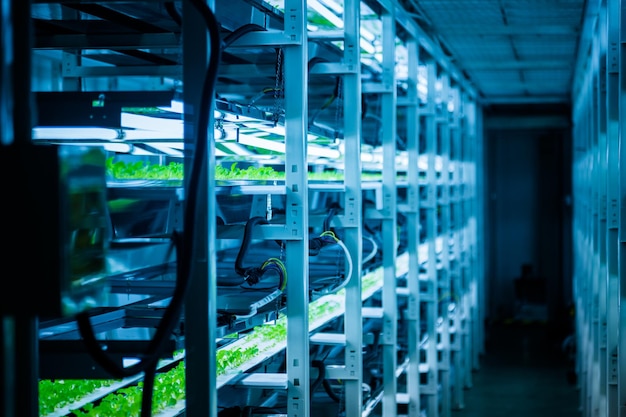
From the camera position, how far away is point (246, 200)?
3.69 metres

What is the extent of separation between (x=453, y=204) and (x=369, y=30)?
3.80 meters

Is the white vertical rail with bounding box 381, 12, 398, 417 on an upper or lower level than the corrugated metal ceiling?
lower

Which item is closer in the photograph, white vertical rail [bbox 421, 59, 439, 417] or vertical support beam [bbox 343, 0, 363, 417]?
vertical support beam [bbox 343, 0, 363, 417]

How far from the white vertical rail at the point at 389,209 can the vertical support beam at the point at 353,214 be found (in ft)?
2.28

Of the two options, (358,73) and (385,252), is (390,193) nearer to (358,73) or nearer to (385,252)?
(385,252)

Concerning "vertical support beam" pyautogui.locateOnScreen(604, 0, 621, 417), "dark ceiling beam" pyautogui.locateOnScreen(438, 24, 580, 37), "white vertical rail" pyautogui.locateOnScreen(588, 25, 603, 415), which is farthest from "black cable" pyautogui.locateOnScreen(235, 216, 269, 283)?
"dark ceiling beam" pyautogui.locateOnScreen(438, 24, 580, 37)

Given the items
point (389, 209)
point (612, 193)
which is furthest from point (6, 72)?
point (389, 209)

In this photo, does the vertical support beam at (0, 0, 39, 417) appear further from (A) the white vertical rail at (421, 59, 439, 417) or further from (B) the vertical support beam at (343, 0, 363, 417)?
(A) the white vertical rail at (421, 59, 439, 417)

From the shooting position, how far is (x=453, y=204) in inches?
380

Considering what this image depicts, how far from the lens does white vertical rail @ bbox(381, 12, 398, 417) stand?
5180 mm

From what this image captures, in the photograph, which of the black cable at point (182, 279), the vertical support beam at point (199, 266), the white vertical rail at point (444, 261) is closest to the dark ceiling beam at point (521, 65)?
the white vertical rail at point (444, 261)

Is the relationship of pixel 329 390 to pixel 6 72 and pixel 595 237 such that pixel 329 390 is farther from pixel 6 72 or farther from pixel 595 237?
pixel 6 72

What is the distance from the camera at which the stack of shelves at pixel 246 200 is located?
249 cm

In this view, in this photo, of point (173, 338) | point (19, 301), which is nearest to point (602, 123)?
point (173, 338)
